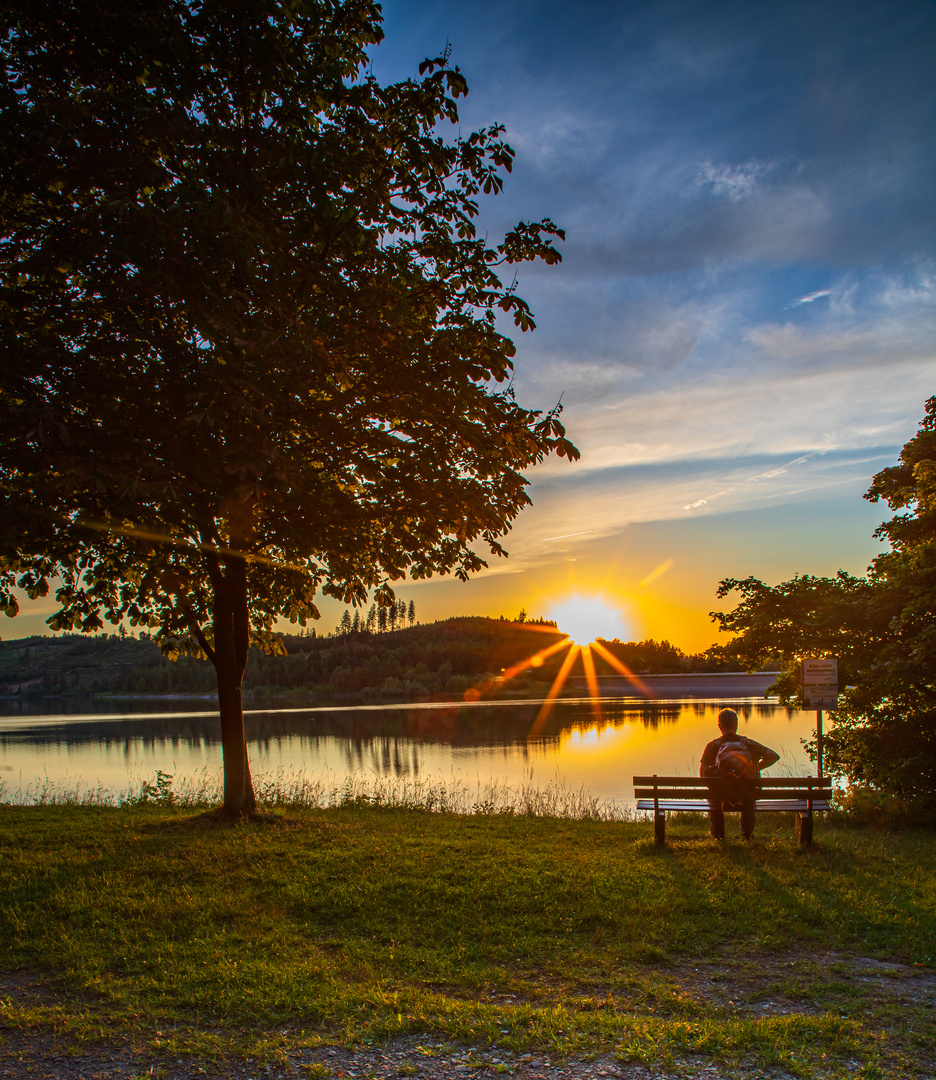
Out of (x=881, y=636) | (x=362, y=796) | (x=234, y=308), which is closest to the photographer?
(x=234, y=308)

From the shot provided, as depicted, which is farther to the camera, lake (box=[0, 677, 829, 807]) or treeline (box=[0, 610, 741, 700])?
treeline (box=[0, 610, 741, 700])

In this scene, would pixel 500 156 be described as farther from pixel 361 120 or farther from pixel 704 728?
pixel 704 728

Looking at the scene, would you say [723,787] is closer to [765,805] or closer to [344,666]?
[765,805]

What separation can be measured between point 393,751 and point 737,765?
25.8m

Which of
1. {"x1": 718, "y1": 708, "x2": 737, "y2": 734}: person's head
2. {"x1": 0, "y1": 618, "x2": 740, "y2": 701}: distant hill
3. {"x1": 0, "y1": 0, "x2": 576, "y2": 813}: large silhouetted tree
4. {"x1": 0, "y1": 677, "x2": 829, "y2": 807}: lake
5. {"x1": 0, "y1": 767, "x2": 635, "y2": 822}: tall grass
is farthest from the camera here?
{"x1": 0, "y1": 618, "x2": 740, "y2": 701}: distant hill

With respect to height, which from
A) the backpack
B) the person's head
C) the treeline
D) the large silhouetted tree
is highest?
the large silhouetted tree

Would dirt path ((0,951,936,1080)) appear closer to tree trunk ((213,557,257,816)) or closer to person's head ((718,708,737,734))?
person's head ((718,708,737,734))

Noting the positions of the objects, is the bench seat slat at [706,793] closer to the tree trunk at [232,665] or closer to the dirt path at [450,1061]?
the dirt path at [450,1061]

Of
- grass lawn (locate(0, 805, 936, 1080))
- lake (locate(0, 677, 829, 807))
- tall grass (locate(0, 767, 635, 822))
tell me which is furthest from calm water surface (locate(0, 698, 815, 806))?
grass lawn (locate(0, 805, 936, 1080))

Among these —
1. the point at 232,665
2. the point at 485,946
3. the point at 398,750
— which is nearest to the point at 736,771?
the point at 485,946

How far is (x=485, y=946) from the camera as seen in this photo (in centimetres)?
571

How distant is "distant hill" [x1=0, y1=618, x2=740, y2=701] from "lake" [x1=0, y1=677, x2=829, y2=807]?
51662 mm

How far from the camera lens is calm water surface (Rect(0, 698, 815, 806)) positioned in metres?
23.6

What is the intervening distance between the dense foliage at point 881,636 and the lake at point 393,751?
5961 mm
